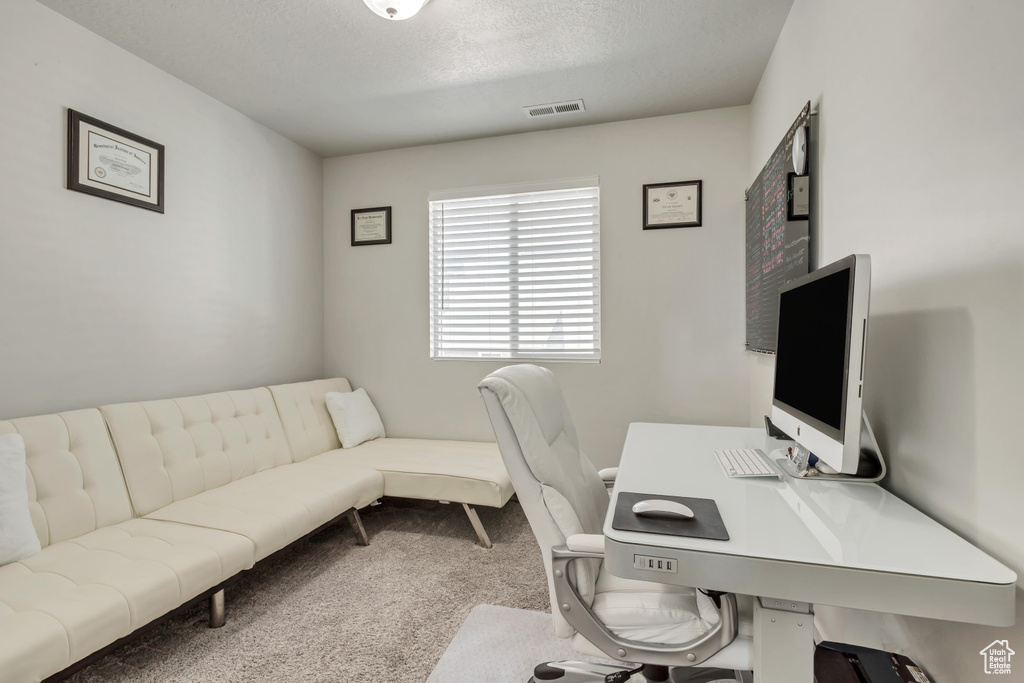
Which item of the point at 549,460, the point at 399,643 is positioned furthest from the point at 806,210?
the point at 399,643

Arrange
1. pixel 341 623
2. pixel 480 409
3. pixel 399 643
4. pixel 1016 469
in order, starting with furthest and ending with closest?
pixel 480 409
pixel 341 623
pixel 399 643
pixel 1016 469

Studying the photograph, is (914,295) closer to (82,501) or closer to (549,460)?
(549,460)

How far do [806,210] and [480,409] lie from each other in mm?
2321

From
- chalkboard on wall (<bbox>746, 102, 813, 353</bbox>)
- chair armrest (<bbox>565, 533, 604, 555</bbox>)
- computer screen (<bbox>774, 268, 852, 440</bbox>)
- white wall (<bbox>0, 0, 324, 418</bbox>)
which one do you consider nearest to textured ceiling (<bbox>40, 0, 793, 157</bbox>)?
white wall (<bbox>0, 0, 324, 418</bbox>)

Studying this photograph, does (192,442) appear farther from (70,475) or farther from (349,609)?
(349,609)

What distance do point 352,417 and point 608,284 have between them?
6.66 ft

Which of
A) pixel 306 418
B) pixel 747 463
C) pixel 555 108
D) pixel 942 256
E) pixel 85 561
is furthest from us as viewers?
pixel 306 418

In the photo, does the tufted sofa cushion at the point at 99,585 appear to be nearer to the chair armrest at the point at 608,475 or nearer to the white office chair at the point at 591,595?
the white office chair at the point at 591,595

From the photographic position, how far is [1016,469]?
2.69ft

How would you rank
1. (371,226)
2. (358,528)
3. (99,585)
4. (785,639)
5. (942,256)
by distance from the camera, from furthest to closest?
1. (371,226)
2. (358,528)
3. (99,585)
4. (942,256)
5. (785,639)

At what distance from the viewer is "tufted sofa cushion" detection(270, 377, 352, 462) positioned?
3043mm

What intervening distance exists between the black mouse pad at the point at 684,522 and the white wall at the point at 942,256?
47cm

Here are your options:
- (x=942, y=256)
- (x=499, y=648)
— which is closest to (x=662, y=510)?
(x=942, y=256)

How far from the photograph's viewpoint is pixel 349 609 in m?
2.06
